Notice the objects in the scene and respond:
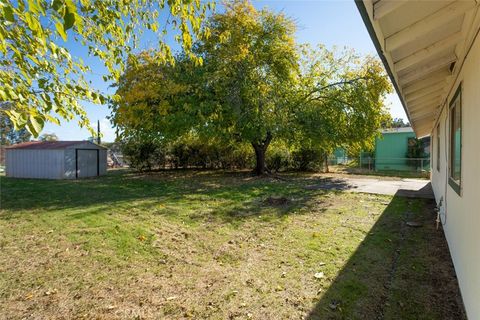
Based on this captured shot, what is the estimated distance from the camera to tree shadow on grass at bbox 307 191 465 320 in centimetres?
281

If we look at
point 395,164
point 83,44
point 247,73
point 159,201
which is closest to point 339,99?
point 247,73

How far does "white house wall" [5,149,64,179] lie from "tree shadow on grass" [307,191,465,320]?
A: 15772 millimetres

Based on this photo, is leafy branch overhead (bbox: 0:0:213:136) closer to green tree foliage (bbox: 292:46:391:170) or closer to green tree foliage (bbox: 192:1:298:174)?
green tree foliage (bbox: 192:1:298:174)

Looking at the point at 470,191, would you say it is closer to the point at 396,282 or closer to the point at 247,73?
the point at 396,282

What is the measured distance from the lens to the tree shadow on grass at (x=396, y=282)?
9.23ft

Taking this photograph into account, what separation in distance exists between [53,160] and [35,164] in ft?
4.61

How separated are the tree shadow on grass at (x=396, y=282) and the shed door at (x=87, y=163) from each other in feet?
51.6

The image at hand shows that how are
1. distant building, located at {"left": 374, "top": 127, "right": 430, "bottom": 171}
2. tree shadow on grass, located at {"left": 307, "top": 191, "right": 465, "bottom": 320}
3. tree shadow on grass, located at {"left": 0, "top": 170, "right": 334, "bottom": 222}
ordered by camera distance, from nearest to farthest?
tree shadow on grass, located at {"left": 307, "top": 191, "right": 465, "bottom": 320}
tree shadow on grass, located at {"left": 0, "top": 170, "right": 334, "bottom": 222}
distant building, located at {"left": 374, "top": 127, "right": 430, "bottom": 171}

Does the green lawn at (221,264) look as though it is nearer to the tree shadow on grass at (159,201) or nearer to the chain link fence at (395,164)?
the tree shadow on grass at (159,201)

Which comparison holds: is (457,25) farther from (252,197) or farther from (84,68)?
(252,197)

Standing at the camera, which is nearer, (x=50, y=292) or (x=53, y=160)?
(x=50, y=292)

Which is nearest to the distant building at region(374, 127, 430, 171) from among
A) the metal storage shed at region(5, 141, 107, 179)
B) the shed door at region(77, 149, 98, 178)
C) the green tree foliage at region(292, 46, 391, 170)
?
the green tree foliage at region(292, 46, 391, 170)

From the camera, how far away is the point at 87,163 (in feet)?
54.1

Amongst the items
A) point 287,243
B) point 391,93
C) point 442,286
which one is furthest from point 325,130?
point 442,286
